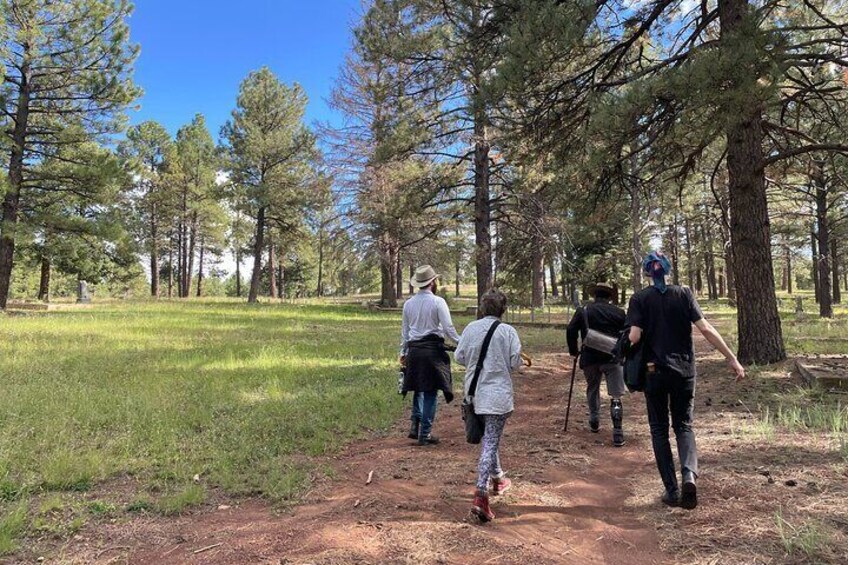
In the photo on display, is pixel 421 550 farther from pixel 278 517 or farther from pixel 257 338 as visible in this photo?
pixel 257 338

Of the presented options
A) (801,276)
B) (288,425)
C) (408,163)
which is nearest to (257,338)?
(408,163)

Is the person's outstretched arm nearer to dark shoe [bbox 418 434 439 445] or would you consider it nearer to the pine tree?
dark shoe [bbox 418 434 439 445]

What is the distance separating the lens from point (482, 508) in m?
3.62

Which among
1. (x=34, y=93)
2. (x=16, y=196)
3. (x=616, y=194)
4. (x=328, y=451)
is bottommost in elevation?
(x=328, y=451)

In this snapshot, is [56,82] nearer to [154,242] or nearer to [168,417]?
[168,417]

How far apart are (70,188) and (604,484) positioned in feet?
69.6

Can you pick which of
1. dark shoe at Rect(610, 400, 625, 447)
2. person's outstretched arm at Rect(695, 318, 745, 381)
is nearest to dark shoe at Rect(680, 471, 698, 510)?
person's outstretched arm at Rect(695, 318, 745, 381)

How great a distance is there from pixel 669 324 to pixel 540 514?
168cm

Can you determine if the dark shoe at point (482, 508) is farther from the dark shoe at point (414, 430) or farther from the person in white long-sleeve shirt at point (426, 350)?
the dark shoe at point (414, 430)

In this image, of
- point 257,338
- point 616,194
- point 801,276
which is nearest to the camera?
point 616,194

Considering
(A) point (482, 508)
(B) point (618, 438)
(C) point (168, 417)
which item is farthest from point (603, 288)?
(C) point (168, 417)

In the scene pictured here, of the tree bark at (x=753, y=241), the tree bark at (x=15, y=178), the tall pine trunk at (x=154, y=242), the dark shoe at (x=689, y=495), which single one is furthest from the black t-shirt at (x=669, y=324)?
the tall pine trunk at (x=154, y=242)

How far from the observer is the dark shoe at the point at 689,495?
372 cm

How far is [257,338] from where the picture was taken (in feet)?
45.7
